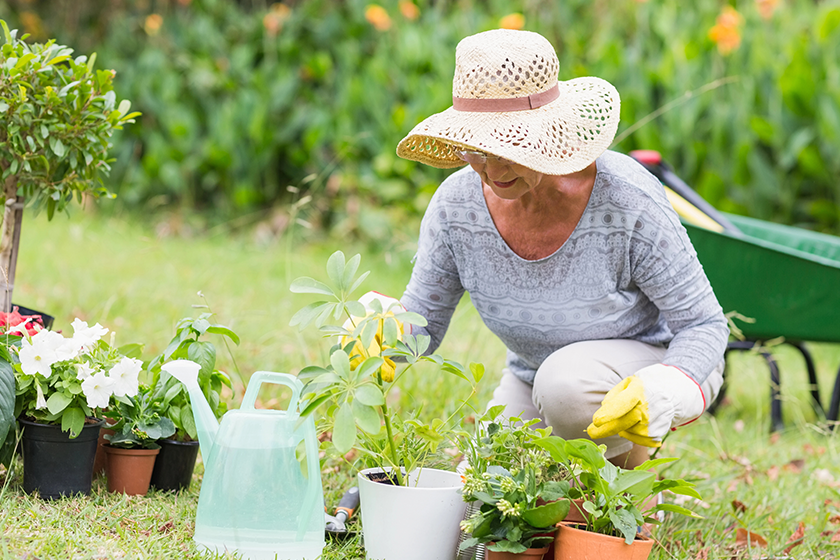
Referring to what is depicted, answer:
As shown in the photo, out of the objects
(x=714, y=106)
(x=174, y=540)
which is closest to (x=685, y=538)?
(x=174, y=540)

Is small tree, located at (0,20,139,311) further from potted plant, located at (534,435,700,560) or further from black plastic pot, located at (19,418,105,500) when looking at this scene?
potted plant, located at (534,435,700,560)

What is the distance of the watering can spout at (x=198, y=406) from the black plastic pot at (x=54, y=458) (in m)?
0.22

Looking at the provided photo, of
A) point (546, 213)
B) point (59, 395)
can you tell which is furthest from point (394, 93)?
point (59, 395)

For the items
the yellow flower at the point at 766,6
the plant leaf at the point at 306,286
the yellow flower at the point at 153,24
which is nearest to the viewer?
the plant leaf at the point at 306,286

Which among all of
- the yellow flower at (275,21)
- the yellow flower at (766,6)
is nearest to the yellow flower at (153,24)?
the yellow flower at (275,21)

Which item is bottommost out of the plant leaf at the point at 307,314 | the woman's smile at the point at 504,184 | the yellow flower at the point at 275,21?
the plant leaf at the point at 307,314

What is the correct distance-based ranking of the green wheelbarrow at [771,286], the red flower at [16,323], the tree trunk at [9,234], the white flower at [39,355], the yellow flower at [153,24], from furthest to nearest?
1. the yellow flower at [153,24]
2. the green wheelbarrow at [771,286]
3. the tree trunk at [9,234]
4. the red flower at [16,323]
5. the white flower at [39,355]

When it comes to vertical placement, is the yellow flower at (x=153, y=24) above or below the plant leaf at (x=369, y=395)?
above

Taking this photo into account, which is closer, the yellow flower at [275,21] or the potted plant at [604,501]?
the potted plant at [604,501]

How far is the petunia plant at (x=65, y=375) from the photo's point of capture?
1.52 metres

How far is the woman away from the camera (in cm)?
152

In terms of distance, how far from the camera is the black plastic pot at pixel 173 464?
→ 1735 mm

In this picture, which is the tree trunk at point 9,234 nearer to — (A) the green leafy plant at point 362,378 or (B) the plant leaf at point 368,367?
(A) the green leafy plant at point 362,378

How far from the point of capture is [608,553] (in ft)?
4.53
